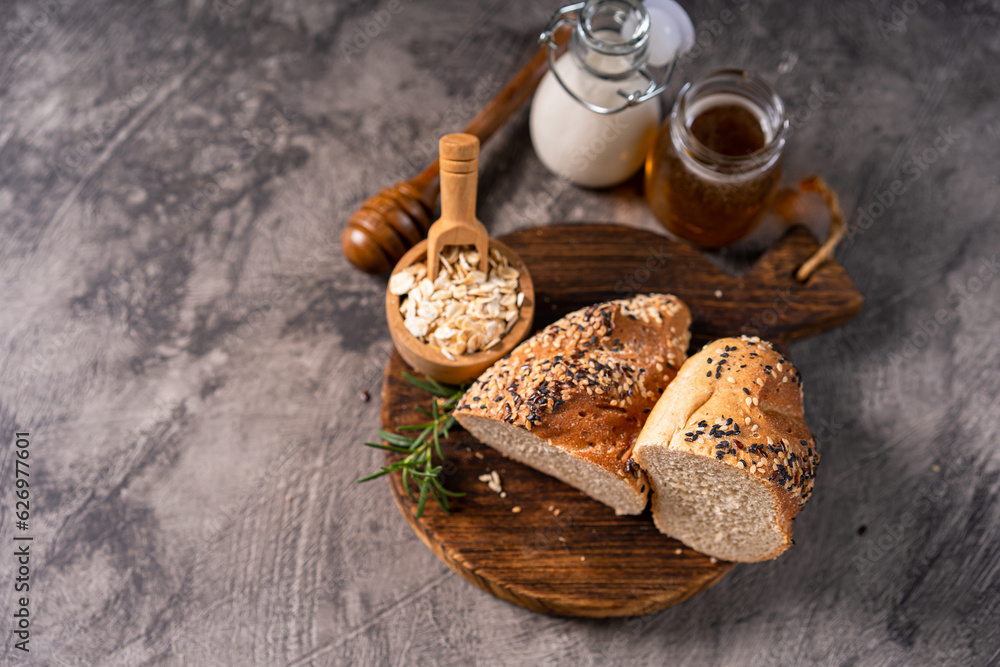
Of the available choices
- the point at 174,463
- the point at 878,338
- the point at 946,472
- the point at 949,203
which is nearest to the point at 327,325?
the point at 174,463

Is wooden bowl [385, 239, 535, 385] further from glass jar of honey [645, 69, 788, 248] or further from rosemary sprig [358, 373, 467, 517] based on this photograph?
glass jar of honey [645, 69, 788, 248]

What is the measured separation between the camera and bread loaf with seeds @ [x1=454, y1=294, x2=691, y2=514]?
229 cm

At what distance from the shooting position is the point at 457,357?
2.49 meters

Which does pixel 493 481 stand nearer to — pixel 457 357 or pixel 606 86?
pixel 457 357

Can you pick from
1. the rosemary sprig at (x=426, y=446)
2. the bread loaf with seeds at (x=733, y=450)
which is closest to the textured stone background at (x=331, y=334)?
the rosemary sprig at (x=426, y=446)

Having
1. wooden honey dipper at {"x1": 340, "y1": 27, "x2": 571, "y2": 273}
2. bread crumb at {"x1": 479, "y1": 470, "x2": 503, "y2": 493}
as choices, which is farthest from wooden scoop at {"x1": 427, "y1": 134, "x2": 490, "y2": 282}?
bread crumb at {"x1": 479, "y1": 470, "x2": 503, "y2": 493}

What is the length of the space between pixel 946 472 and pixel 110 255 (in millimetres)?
3725

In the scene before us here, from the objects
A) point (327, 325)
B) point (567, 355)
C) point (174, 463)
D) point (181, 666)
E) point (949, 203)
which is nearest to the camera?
point (567, 355)

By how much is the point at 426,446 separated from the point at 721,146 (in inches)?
64.6

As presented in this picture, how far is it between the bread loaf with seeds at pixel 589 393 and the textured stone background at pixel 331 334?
0.66 meters

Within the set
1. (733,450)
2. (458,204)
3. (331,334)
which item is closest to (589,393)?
(733,450)

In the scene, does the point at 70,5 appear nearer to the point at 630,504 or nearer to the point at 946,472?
the point at 630,504

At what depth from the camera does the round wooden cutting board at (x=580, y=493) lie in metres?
2.52

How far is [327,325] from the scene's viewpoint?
303cm
